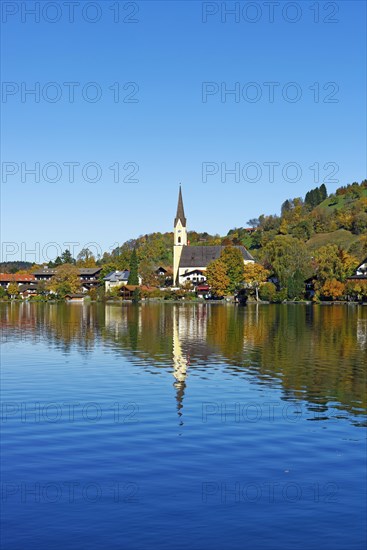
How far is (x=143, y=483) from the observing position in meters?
16.5

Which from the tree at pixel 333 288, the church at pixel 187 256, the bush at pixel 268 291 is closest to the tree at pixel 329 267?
the tree at pixel 333 288

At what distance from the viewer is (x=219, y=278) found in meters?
145

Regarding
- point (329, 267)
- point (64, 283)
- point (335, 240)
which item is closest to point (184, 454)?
point (329, 267)

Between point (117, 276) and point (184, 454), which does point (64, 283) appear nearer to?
point (117, 276)

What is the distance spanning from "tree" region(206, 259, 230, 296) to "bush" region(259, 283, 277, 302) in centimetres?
1039

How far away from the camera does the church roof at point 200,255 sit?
611ft

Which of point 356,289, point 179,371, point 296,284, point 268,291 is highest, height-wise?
point 296,284

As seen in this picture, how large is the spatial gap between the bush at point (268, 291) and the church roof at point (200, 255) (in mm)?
47899

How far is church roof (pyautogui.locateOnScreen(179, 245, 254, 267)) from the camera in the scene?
18612 cm

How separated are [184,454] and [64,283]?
155 meters

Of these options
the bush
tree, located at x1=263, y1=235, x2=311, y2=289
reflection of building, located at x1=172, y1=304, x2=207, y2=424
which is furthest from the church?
reflection of building, located at x1=172, y1=304, x2=207, y2=424

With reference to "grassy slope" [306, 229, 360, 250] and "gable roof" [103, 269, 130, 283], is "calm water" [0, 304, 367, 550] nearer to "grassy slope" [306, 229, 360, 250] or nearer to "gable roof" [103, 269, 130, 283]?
"gable roof" [103, 269, 130, 283]

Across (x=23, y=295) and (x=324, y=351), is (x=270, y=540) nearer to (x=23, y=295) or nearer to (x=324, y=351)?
(x=324, y=351)

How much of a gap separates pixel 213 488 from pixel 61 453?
16.4ft
